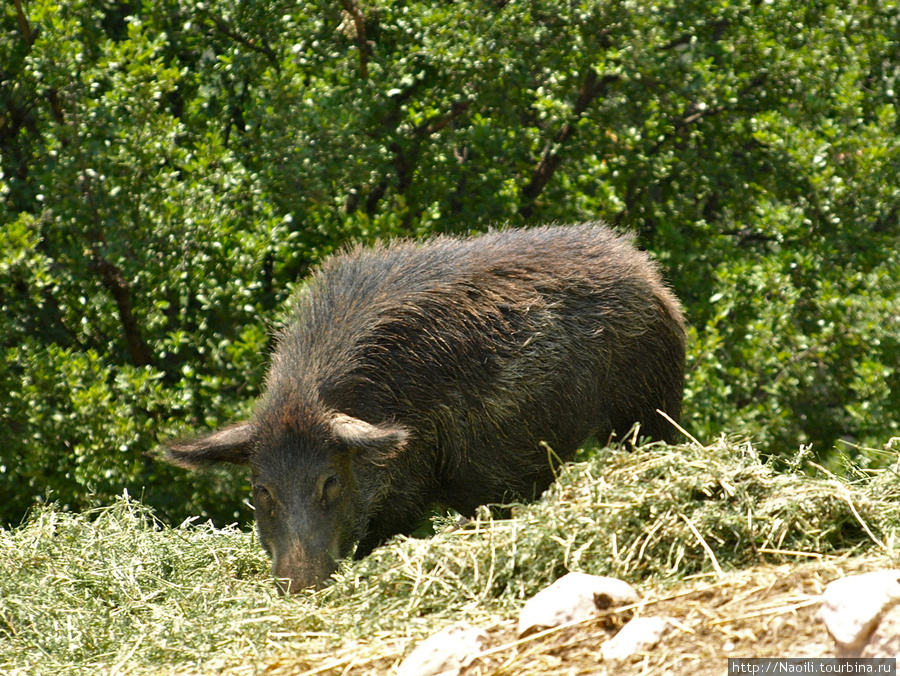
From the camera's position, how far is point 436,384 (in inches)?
242

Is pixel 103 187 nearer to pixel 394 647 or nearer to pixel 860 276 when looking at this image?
pixel 394 647

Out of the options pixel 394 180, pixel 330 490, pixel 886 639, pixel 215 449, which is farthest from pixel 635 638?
pixel 394 180

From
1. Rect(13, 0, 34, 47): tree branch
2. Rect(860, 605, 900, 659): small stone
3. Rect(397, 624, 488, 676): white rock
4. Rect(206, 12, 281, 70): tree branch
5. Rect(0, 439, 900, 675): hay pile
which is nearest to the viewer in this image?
Rect(860, 605, 900, 659): small stone

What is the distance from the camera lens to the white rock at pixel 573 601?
4.06 meters

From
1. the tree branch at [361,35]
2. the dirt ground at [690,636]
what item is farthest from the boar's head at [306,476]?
the tree branch at [361,35]

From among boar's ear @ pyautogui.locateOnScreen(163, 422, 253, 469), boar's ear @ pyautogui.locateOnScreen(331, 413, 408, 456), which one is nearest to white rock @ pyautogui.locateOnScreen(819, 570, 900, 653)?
boar's ear @ pyautogui.locateOnScreen(331, 413, 408, 456)

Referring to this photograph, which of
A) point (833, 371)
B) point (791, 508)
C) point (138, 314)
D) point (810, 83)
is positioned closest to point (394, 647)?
point (791, 508)

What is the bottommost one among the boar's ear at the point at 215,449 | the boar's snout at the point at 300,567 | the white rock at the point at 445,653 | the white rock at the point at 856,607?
the boar's snout at the point at 300,567

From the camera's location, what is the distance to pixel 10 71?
319 inches

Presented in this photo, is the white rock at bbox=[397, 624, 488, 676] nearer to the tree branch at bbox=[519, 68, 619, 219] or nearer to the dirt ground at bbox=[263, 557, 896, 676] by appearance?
the dirt ground at bbox=[263, 557, 896, 676]

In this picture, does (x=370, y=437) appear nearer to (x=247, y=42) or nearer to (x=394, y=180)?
(x=394, y=180)

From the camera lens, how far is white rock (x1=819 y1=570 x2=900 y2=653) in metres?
3.47

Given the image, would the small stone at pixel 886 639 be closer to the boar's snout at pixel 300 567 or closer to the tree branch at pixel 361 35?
the boar's snout at pixel 300 567

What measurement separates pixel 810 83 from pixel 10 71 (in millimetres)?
6254
